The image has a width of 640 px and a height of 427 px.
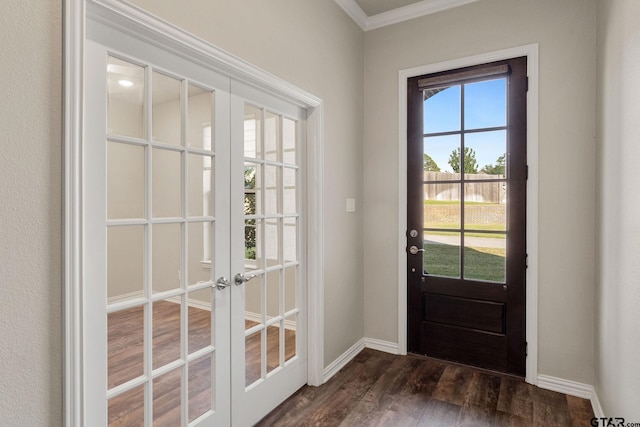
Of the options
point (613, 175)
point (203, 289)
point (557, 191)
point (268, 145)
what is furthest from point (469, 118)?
point (203, 289)

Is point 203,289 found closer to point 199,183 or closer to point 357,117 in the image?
point 199,183

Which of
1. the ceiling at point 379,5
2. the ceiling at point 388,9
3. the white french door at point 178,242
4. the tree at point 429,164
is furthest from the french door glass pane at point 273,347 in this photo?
the ceiling at point 379,5

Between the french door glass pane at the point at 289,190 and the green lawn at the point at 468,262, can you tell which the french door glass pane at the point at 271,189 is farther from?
the green lawn at the point at 468,262

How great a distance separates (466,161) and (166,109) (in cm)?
217

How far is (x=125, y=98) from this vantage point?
145cm

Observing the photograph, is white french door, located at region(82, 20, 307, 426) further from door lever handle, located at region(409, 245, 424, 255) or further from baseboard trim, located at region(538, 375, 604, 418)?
baseboard trim, located at region(538, 375, 604, 418)

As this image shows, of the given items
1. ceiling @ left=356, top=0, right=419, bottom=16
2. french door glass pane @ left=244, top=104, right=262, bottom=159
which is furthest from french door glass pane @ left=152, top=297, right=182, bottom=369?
ceiling @ left=356, top=0, right=419, bottom=16

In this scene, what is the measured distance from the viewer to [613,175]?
185 cm

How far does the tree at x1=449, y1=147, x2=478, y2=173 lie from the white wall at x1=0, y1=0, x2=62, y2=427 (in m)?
2.51

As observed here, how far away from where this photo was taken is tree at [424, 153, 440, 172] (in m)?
2.87

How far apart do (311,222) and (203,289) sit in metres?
0.95

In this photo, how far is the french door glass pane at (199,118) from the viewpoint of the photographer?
5.52 feet

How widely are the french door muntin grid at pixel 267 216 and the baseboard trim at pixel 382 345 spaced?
952 mm

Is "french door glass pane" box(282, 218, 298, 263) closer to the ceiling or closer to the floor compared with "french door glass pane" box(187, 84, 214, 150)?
closer to the floor
